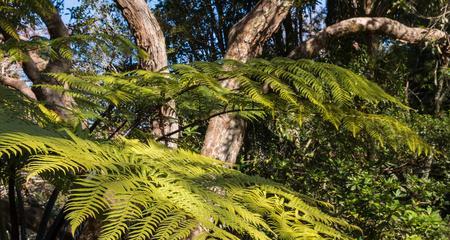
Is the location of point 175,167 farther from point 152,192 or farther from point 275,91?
point 275,91

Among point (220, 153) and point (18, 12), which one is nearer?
point (18, 12)

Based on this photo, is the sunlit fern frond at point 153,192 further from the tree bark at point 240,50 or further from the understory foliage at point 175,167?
the tree bark at point 240,50

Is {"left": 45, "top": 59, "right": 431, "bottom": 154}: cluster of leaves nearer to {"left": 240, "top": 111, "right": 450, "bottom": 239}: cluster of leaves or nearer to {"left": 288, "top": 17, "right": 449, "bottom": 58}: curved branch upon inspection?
{"left": 240, "top": 111, "right": 450, "bottom": 239}: cluster of leaves

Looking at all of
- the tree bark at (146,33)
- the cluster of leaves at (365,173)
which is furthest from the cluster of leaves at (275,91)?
the cluster of leaves at (365,173)

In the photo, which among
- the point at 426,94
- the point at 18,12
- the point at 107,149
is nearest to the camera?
the point at 107,149

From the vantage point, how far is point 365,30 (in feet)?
16.5

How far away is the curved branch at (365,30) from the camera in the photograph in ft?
15.8

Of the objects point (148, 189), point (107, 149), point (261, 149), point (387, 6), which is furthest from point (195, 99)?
point (387, 6)

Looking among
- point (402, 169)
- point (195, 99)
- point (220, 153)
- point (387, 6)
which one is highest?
point (387, 6)

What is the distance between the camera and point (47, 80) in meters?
3.69

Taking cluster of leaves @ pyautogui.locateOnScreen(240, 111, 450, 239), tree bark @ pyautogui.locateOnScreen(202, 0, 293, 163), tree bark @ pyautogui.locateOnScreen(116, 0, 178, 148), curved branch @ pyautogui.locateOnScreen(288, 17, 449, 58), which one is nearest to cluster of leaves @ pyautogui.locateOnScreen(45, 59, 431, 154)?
tree bark @ pyautogui.locateOnScreen(116, 0, 178, 148)

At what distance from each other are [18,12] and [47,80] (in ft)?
4.14

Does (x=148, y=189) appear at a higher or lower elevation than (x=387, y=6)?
lower

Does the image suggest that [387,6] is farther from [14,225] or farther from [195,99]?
[14,225]
